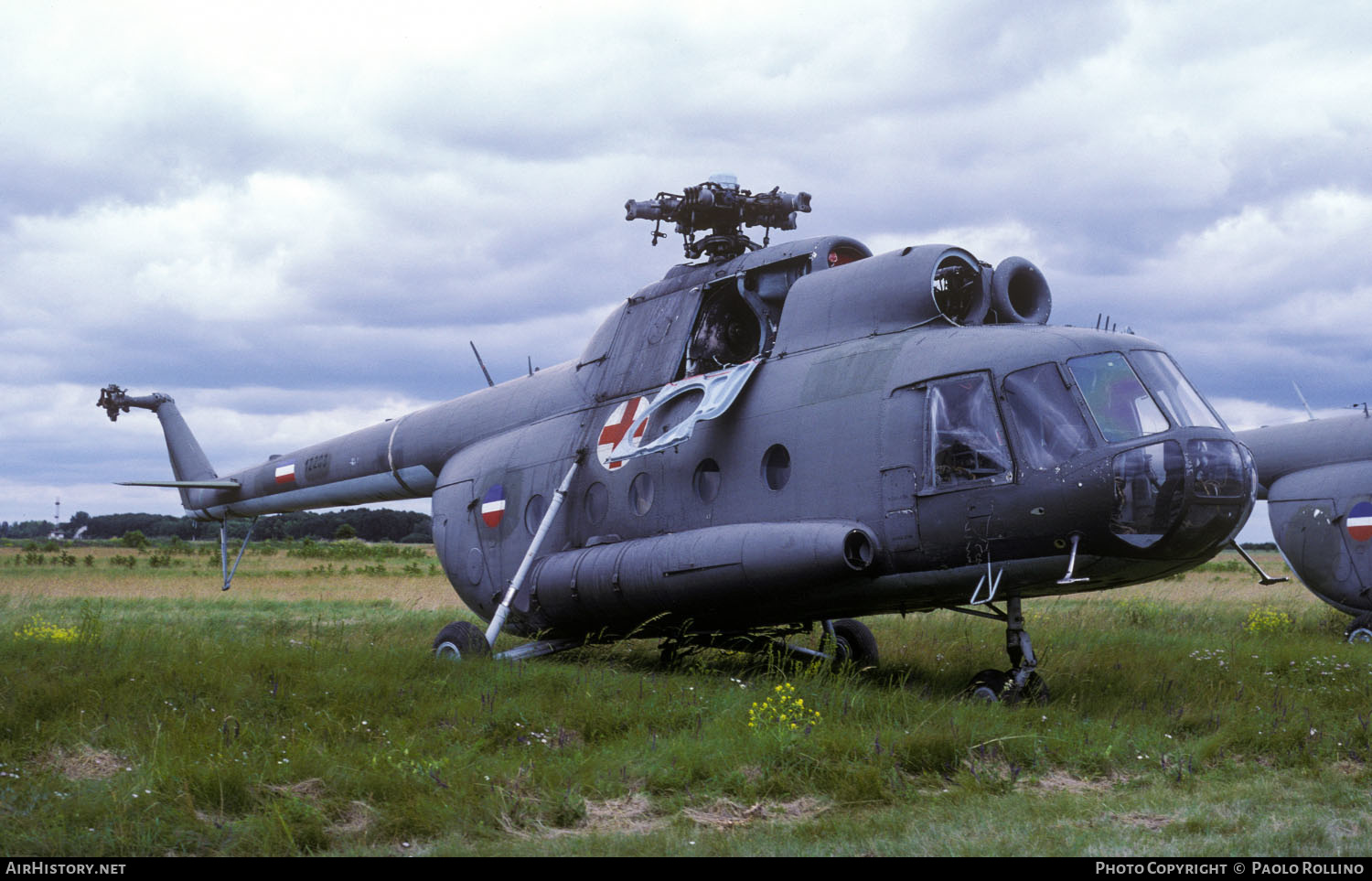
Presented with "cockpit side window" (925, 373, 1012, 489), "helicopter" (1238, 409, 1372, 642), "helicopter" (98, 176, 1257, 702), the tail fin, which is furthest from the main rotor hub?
the tail fin

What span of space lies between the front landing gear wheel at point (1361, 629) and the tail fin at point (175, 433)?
19473 millimetres

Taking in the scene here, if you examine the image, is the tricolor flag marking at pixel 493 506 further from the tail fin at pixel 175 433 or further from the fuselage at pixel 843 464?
the tail fin at pixel 175 433

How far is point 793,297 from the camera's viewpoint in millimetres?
11531

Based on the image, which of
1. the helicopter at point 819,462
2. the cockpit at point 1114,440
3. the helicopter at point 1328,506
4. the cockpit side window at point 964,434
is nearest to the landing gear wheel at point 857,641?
the helicopter at point 819,462

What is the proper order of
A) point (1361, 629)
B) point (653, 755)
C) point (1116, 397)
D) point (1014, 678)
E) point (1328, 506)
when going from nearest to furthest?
1. point (653, 755)
2. point (1116, 397)
3. point (1014, 678)
4. point (1361, 629)
5. point (1328, 506)

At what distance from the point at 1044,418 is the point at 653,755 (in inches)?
160

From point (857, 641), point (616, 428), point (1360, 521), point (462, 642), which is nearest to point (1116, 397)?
point (616, 428)

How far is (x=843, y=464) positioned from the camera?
33.2 feet

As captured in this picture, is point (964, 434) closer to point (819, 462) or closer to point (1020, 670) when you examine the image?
point (819, 462)

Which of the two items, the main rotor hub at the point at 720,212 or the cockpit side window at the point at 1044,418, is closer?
the cockpit side window at the point at 1044,418

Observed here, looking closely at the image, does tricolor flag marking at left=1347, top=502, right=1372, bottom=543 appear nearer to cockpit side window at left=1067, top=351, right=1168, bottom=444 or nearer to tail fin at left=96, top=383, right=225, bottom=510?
cockpit side window at left=1067, top=351, right=1168, bottom=444

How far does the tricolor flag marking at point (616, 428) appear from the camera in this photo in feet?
40.5

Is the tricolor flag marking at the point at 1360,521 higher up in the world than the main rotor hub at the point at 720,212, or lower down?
lower down

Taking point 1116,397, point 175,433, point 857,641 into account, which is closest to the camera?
point 1116,397
